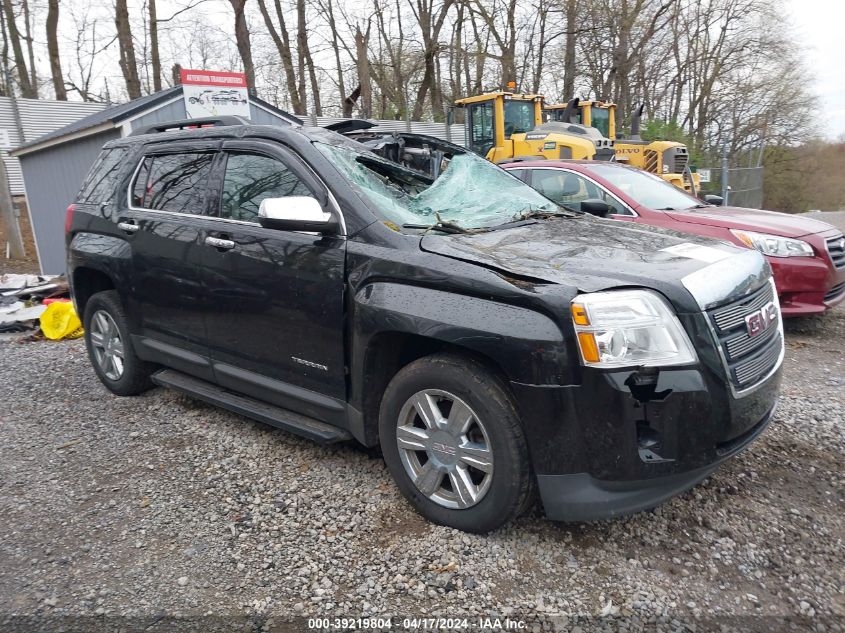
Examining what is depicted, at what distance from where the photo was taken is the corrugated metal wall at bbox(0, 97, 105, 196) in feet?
46.0

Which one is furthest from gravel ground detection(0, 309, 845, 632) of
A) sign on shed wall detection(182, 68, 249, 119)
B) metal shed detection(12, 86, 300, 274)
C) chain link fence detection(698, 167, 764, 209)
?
chain link fence detection(698, 167, 764, 209)

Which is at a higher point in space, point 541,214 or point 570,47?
point 570,47

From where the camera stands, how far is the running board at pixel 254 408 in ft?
10.8

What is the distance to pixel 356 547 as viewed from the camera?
2.85 m

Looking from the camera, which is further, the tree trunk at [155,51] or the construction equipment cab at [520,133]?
the tree trunk at [155,51]

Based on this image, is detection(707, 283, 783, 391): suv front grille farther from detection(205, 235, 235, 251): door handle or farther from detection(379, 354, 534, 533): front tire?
detection(205, 235, 235, 251): door handle

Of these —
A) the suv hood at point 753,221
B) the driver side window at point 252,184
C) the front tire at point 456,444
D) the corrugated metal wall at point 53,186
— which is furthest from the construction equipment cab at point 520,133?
the front tire at point 456,444

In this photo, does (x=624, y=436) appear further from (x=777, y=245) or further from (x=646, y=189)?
(x=646, y=189)

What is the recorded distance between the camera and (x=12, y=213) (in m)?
13.1

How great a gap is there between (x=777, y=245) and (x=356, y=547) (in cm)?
492

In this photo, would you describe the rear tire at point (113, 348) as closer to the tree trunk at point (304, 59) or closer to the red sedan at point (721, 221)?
the red sedan at point (721, 221)

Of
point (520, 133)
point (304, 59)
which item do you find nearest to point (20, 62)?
point (304, 59)

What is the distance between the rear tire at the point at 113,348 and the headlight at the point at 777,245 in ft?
17.7

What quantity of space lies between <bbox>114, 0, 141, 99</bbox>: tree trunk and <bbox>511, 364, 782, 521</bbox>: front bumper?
70.5 feet
